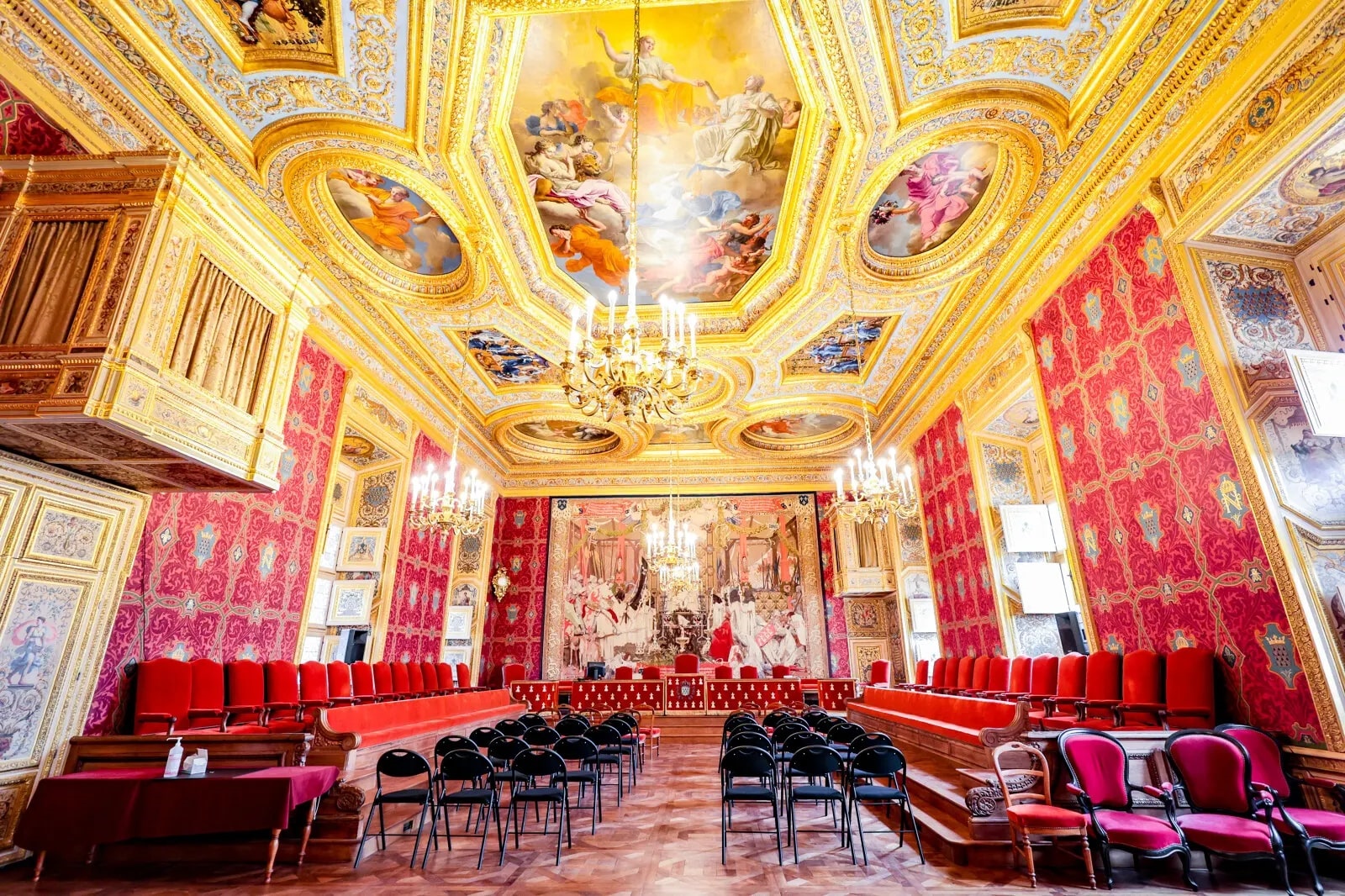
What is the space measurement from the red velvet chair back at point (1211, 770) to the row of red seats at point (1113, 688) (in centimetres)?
78

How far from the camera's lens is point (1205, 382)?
5320 mm

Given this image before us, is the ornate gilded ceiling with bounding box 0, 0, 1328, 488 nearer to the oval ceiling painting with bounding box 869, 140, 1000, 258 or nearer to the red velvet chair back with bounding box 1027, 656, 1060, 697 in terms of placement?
the oval ceiling painting with bounding box 869, 140, 1000, 258

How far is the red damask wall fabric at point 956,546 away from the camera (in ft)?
31.4

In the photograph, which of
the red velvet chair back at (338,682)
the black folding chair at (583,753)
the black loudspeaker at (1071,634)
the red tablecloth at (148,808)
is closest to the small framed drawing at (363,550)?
the red velvet chair back at (338,682)

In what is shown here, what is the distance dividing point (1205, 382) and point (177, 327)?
328 inches

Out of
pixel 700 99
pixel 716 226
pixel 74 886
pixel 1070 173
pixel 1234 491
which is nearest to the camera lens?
pixel 74 886

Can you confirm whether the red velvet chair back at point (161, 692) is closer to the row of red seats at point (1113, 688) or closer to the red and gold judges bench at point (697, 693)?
the red and gold judges bench at point (697, 693)

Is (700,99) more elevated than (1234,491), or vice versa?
(700,99)

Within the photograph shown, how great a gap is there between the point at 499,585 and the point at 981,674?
10.8m

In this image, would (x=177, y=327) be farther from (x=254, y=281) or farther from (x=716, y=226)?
(x=716, y=226)

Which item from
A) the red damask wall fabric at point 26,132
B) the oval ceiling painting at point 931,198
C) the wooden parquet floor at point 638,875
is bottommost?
the wooden parquet floor at point 638,875

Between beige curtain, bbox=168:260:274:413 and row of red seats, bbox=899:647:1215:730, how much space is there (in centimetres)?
765

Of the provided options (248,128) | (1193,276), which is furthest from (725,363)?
(248,128)

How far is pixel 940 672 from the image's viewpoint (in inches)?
397
